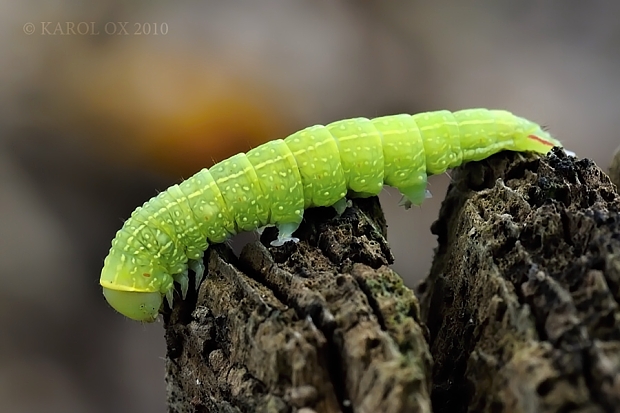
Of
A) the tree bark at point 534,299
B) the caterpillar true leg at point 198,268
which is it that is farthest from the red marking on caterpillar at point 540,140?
the caterpillar true leg at point 198,268

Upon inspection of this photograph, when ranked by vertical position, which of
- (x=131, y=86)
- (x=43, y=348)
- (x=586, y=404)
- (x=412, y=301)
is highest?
(x=131, y=86)

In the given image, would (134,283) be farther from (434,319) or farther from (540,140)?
(540,140)

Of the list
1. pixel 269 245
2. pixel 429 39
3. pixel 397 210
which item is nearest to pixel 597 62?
pixel 429 39

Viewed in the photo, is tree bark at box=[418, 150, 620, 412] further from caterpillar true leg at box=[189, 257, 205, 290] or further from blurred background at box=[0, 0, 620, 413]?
blurred background at box=[0, 0, 620, 413]

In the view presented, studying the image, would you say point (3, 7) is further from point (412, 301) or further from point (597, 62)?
point (597, 62)

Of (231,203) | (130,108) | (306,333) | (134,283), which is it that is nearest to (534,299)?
(306,333)

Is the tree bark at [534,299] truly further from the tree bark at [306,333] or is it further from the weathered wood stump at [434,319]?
the tree bark at [306,333]

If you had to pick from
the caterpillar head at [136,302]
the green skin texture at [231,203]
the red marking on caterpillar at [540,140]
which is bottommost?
the caterpillar head at [136,302]
